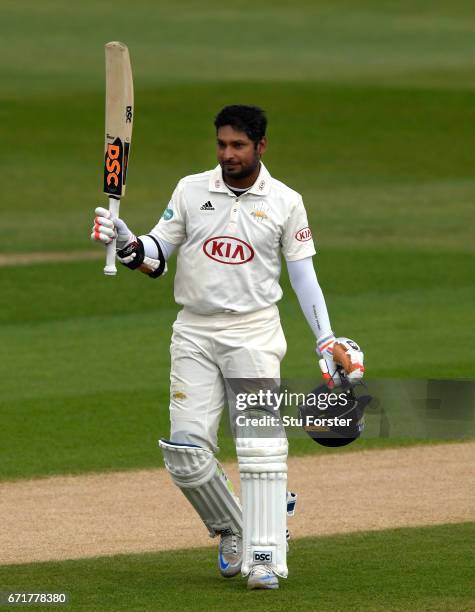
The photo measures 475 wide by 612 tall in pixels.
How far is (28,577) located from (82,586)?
1.20 ft

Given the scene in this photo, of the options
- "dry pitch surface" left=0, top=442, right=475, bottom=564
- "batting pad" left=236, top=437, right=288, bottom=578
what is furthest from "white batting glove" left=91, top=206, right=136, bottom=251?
"dry pitch surface" left=0, top=442, right=475, bottom=564

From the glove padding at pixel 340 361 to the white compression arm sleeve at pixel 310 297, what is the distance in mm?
84

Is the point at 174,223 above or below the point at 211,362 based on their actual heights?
above

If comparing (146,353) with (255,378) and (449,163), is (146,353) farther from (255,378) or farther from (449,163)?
(449,163)

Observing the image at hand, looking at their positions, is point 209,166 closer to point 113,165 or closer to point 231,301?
point 113,165

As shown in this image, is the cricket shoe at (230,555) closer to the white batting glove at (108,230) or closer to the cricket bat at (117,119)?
the white batting glove at (108,230)

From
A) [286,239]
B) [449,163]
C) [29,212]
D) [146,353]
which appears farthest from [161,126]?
[286,239]

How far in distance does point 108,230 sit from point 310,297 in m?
1.00

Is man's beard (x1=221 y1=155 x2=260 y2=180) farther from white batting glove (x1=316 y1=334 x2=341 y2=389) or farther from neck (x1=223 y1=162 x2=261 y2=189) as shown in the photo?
white batting glove (x1=316 y1=334 x2=341 y2=389)

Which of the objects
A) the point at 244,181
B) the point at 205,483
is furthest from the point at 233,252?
the point at 205,483

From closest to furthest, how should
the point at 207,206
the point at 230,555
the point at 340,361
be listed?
the point at 340,361 → the point at 207,206 → the point at 230,555

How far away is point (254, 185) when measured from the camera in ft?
23.1

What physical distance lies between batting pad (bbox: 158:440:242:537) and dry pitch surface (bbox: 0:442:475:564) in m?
1.08

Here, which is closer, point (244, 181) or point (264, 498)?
point (264, 498)
